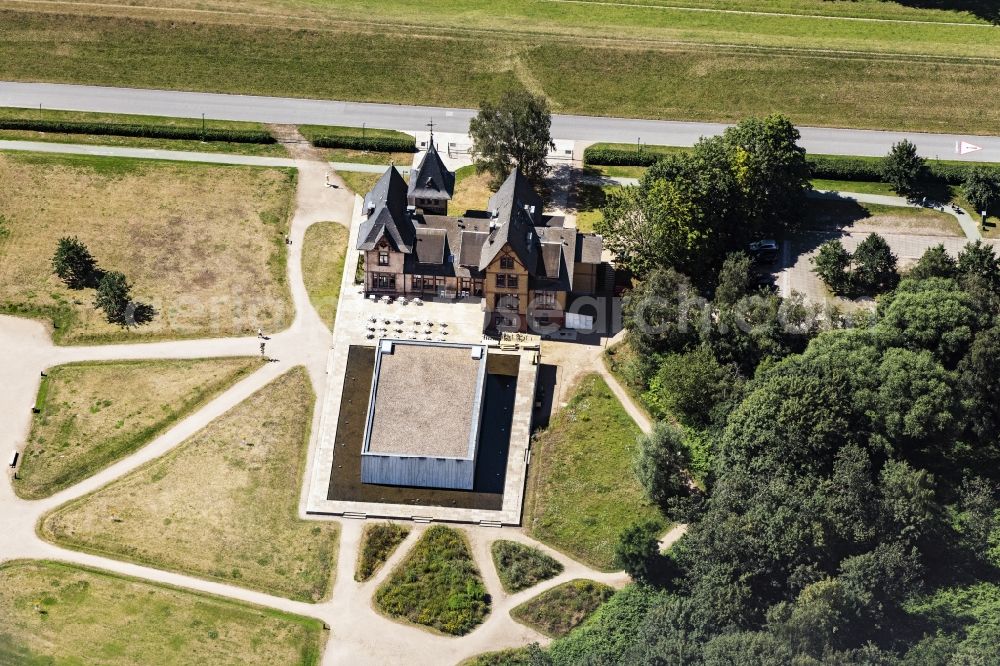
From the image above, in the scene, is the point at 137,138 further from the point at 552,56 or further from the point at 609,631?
the point at 609,631

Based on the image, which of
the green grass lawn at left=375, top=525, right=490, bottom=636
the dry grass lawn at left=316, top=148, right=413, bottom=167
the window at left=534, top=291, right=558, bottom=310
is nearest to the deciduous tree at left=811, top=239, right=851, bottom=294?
the window at left=534, top=291, right=558, bottom=310

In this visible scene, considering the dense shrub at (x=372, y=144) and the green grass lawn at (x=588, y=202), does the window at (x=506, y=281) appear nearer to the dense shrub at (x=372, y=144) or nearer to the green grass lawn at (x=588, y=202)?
the green grass lawn at (x=588, y=202)

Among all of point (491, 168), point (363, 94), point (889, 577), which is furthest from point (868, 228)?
point (363, 94)

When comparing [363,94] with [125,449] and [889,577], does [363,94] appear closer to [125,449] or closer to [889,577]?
[125,449]

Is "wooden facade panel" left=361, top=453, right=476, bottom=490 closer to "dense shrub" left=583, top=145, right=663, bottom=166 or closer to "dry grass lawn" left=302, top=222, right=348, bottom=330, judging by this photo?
"dry grass lawn" left=302, top=222, right=348, bottom=330

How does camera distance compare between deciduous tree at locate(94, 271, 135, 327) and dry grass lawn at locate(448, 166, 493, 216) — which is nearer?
deciduous tree at locate(94, 271, 135, 327)
